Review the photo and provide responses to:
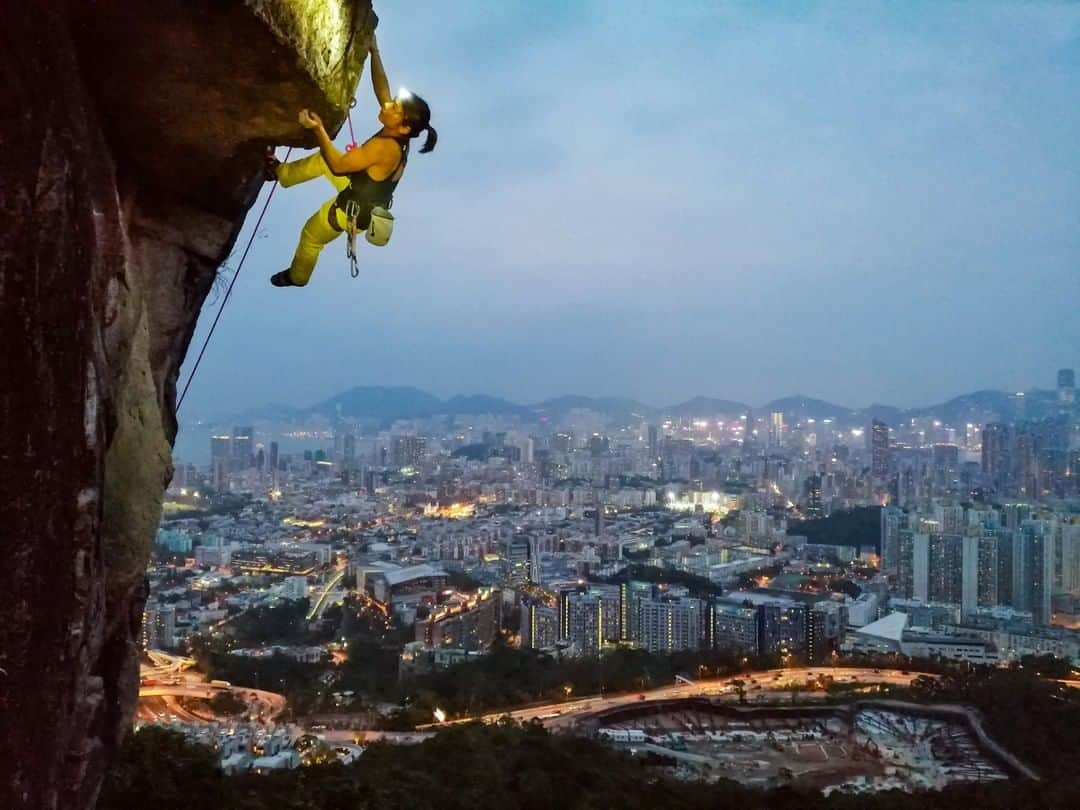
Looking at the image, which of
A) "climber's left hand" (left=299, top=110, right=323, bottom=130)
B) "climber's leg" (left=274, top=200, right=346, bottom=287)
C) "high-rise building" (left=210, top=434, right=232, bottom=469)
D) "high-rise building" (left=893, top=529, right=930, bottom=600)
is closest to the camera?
"climber's left hand" (left=299, top=110, right=323, bottom=130)

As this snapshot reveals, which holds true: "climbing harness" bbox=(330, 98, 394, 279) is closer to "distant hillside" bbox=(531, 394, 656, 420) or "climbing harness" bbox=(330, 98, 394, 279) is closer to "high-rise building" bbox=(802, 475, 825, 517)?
"high-rise building" bbox=(802, 475, 825, 517)

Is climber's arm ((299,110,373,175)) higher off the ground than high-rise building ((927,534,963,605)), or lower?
Answer: higher

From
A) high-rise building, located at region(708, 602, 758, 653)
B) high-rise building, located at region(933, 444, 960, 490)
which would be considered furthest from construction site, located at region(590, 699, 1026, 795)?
high-rise building, located at region(933, 444, 960, 490)

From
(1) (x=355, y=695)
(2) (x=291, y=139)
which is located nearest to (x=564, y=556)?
(1) (x=355, y=695)

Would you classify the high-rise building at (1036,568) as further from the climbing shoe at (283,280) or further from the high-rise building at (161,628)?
the climbing shoe at (283,280)

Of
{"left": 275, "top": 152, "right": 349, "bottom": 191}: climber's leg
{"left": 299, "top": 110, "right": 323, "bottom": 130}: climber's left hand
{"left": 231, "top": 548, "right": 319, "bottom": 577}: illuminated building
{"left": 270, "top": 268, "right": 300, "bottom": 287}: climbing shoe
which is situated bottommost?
{"left": 231, "top": 548, "right": 319, "bottom": 577}: illuminated building

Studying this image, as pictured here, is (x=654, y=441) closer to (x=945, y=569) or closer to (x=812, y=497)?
(x=812, y=497)

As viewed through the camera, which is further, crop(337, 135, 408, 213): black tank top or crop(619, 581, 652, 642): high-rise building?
crop(619, 581, 652, 642): high-rise building
